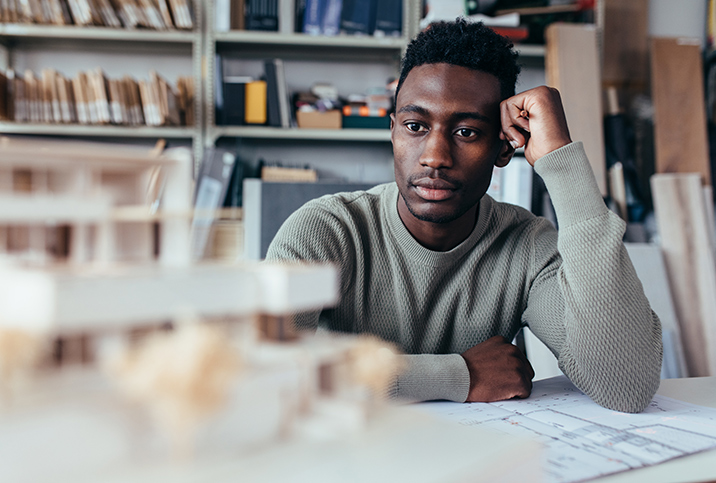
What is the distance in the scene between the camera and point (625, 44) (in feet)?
8.78

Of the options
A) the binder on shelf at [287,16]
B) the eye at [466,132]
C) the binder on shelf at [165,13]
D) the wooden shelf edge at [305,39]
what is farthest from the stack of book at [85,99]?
the eye at [466,132]

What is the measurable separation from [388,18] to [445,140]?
176 cm

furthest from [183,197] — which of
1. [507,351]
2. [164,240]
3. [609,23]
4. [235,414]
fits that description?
[609,23]

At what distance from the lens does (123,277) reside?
0.27m

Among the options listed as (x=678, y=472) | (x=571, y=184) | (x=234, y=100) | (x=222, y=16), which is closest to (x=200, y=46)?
(x=222, y=16)

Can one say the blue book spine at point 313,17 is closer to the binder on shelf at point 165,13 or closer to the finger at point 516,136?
the binder on shelf at point 165,13

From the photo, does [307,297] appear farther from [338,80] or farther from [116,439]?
[338,80]

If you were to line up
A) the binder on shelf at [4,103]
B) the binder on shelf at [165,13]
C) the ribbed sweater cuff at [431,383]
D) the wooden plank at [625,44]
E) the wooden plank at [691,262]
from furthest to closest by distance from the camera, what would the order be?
the wooden plank at [625,44]
the binder on shelf at [165,13]
the binder on shelf at [4,103]
the wooden plank at [691,262]
the ribbed sweater cuff at [431,383]

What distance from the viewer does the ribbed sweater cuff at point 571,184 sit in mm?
898

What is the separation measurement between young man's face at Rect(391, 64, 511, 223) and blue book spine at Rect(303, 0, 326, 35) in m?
1.63

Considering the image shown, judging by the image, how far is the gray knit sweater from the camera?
0.86 m

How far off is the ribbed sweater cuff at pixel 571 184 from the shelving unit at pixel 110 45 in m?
1.76

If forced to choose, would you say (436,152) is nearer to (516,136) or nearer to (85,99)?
(516,136)

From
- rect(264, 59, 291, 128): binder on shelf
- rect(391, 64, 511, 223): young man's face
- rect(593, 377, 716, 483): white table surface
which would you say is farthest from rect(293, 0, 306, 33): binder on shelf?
rect(593, 377, 716, 483): white table surface
